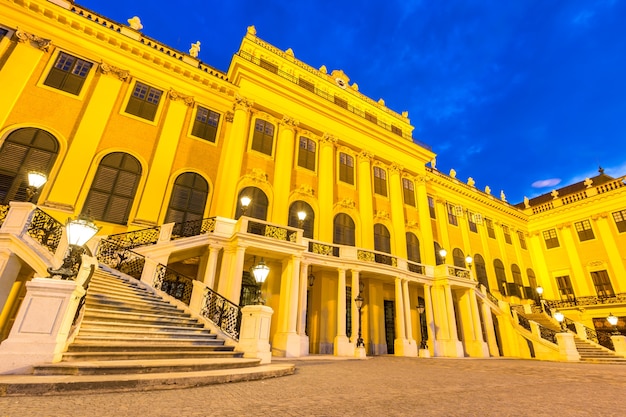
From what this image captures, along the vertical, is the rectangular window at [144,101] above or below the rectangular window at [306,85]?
below

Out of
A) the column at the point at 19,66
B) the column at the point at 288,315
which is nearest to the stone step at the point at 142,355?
the column at the point at 288,315

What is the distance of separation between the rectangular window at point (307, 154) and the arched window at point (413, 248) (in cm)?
819

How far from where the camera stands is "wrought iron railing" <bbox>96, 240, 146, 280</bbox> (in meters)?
10.3

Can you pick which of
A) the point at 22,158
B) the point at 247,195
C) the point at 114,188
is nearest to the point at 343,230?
the point at 247,195

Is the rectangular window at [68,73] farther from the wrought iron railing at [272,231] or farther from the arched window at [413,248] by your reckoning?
the arched window at [413,248]

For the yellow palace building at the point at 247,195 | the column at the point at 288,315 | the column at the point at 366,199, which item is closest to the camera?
the column at the point at 288,315

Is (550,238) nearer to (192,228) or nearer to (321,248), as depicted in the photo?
(321,248)

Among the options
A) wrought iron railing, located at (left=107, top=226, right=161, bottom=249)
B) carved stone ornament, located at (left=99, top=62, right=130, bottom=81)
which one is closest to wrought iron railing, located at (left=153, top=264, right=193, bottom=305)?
wrought iron railing, located at (left=107, top=226, right=161, bottom=249)

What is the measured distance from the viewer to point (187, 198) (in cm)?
1401

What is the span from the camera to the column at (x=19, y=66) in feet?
38.2

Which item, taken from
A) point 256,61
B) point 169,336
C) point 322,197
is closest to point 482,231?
point 322,197

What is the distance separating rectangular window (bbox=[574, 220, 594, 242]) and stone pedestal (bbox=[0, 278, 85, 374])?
3442cm

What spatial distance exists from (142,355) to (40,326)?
168 cm

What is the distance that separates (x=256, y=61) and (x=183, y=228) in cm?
1145
